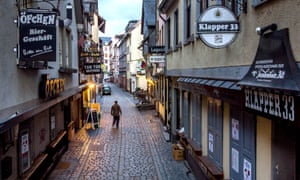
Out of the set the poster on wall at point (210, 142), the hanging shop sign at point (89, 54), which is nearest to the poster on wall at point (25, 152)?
the poster on wall at point (210, 142)

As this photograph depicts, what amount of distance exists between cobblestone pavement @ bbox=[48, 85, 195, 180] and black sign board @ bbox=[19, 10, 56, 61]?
213 inches

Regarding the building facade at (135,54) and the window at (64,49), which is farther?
the building facade at (135,54)

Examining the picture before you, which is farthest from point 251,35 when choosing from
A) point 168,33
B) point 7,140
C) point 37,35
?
point 168,33

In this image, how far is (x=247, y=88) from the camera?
5.84m

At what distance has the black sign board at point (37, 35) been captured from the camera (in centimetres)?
823

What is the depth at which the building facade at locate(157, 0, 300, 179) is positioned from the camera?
4914 millimetres

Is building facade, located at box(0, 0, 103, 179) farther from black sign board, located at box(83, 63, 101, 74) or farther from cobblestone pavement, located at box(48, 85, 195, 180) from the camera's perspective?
black sign board, located at box(83, 63, 101, 74)

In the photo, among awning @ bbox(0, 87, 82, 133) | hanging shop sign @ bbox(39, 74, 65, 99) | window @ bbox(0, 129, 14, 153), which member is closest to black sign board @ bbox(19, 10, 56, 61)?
awning @ bbox(0, 87, 82, 133)

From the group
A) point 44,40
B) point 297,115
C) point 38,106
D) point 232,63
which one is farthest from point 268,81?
point 38,106

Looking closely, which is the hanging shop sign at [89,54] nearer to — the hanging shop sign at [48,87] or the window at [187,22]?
the hanging shop sign at [48,87]

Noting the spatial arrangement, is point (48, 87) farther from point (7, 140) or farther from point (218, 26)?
point (218, 26)

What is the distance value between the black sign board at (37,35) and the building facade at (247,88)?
347cm

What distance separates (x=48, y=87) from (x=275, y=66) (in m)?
8.23

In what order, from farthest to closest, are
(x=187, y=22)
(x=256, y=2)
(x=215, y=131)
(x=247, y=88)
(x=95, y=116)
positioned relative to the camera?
(x=95, y=116)
(x=187, y=22)
(x=215, y=131)
(x=256, y=2)
(x=247, y=88)
